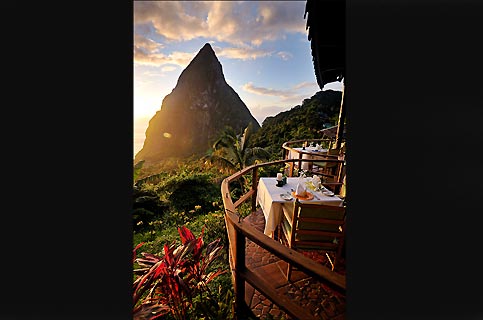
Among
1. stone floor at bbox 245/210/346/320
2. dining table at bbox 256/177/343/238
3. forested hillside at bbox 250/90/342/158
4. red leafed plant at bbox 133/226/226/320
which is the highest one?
forested hillside at bbox 250/90/342/158

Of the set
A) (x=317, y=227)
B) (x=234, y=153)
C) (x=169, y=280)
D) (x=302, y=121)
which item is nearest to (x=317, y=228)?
(x=317, y=227)

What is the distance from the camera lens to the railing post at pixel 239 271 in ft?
4.92

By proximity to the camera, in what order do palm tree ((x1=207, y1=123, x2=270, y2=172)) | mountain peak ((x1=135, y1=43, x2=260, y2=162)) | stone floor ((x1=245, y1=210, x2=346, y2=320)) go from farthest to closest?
mountain peak ((x1=135, y1=43, x2=260, y2=162)) → palm tree ((x1=207, y1=123, x2=270, y2=172)) → stone floor ((x1=245, y1=210, x2=346, y2=320))

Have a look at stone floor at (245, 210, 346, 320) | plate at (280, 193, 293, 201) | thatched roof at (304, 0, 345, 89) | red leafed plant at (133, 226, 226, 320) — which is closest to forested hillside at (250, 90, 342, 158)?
thatched roof at (304, 0, 345, 89)

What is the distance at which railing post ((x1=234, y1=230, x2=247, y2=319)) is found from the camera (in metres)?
1.50

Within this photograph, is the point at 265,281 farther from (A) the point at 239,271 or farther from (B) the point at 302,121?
(B) the point at 302,121

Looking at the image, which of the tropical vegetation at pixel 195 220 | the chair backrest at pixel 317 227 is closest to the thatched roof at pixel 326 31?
the chair backrest at pixel 317 227

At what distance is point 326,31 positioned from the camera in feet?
7.63

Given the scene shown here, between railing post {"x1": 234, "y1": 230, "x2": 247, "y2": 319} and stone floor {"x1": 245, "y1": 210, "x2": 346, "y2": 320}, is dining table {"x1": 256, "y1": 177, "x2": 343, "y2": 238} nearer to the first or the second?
stone floor {"x1": 245, "y1": 210, "x2": 346, "y2": 320}

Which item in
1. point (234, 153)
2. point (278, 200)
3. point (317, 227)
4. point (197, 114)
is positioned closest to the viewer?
point (317, 227)

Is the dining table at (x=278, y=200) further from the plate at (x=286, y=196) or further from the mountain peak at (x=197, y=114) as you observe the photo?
the mountain peak at (x=197, y=114)

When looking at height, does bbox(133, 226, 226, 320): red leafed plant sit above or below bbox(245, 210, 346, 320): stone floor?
above

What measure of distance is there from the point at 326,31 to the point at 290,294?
2594 millimetres

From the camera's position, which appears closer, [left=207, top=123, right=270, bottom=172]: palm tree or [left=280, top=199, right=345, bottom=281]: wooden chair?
[left=280, top=199, right=345, bottom=281]: wooden chair
